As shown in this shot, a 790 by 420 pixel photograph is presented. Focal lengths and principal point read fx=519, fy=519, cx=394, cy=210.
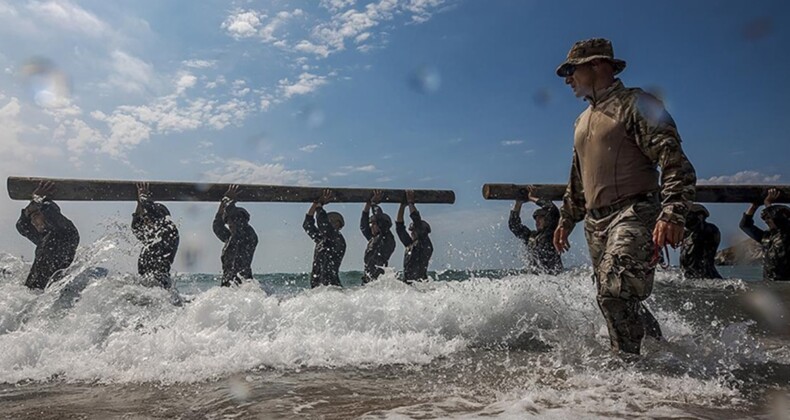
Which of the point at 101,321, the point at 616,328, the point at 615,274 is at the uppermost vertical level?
the point at 615,274

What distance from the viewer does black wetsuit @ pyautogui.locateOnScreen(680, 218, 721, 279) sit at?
918 centimetres

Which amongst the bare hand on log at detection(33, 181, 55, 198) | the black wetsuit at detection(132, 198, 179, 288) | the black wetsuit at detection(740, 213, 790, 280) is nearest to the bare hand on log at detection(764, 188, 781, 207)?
the black wetsuit at detection(740, 213, 790, 280)

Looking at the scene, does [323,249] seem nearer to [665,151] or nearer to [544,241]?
[544,241]

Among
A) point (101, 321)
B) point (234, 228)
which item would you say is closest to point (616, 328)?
point (101, 321)

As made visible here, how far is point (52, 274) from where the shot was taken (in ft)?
25.7

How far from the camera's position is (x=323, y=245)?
406 inches

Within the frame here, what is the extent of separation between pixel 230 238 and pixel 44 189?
9.25 ft

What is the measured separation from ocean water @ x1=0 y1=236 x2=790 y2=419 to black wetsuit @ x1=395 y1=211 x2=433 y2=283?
13.6 ft

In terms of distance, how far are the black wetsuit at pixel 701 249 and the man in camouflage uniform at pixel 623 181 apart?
6.38 meters

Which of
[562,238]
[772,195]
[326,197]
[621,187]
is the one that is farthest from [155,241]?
[772,195]

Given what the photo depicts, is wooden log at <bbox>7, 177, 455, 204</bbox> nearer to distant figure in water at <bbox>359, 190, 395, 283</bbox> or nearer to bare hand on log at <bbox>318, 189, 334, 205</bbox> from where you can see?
bare hand on log at <bbox>318, 189, 334, 205</bbox>

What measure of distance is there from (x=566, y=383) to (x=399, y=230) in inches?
318

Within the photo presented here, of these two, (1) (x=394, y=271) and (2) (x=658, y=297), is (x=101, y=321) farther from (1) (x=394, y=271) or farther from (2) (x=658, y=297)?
(2) (x=658, y=297)

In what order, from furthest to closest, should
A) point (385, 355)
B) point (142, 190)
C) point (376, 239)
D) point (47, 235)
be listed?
point (376, 239)
point (142, 190)
point (47, 235)
point (385, 355)
